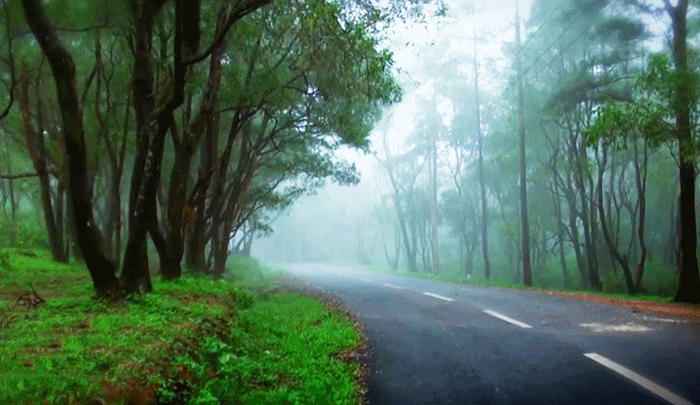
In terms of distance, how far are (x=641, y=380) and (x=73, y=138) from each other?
8481 millimetres

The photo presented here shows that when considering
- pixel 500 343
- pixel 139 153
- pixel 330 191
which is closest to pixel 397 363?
pixel 500 343

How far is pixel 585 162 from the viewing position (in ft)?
85.9

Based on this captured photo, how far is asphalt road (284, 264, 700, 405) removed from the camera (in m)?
5.91

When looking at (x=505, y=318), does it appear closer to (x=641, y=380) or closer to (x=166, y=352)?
(x=641, y=380)

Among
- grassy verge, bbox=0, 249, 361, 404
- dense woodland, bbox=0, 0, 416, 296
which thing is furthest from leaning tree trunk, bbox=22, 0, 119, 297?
grassy verge, bbox=0, 249, 361, 404

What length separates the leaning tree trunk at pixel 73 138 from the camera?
345 inches

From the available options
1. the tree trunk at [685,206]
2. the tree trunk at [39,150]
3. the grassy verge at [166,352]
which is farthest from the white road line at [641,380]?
the tree trunk at [39,150]

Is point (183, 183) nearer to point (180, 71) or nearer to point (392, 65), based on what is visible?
point (180, 71)

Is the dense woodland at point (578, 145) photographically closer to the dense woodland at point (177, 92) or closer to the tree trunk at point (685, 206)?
Answer: the tree trunk at point (685, 206)

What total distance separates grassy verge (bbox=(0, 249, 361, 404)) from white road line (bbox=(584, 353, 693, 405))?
3.00 meters

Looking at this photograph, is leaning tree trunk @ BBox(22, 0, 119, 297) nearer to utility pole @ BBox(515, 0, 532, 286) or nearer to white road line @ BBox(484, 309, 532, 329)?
white road line @ BBox(484, 309, 532, 329)

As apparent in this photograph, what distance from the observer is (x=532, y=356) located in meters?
7.53

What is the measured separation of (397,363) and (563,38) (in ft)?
72.6

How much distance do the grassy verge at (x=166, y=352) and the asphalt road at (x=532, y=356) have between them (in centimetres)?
70
